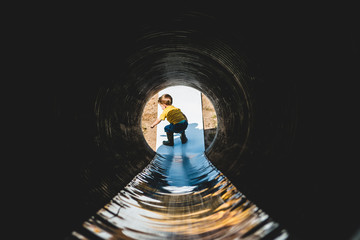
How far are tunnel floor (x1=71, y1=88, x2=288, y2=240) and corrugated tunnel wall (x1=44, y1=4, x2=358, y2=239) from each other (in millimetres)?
89

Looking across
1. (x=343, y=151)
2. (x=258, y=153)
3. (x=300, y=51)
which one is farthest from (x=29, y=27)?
(x=258, y=153)

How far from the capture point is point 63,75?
126cm

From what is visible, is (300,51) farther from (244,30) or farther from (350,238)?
(350,238)

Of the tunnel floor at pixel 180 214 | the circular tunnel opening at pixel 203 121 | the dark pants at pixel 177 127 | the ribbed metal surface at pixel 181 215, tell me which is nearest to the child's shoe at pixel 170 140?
the dark pants at pixel 177 127

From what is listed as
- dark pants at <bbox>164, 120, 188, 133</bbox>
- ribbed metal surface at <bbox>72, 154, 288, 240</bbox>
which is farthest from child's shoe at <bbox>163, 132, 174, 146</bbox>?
ribbed metal surface at <bbox>72, 154, 288, 240</bbox>

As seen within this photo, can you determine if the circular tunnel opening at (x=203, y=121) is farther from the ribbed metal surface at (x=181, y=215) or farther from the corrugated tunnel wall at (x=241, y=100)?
the corrugated tunnel wall at (x=241, y=100)

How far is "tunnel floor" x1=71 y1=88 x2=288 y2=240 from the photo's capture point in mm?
1183

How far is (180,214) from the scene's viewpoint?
1672mm

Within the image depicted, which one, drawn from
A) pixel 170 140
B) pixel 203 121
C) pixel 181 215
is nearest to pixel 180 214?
pixel 181 215

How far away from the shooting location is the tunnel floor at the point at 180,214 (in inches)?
46.6

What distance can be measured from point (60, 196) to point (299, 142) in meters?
1.74

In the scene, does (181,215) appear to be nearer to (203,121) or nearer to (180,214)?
(180,214)

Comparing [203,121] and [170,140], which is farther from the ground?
[203,121]

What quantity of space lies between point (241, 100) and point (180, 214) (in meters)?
1.51
